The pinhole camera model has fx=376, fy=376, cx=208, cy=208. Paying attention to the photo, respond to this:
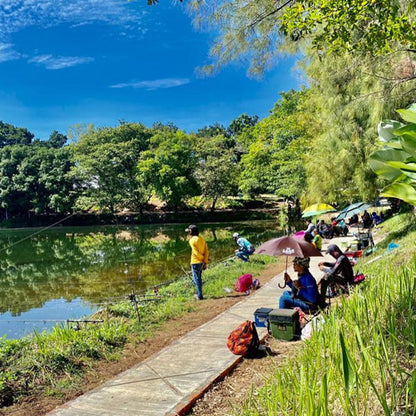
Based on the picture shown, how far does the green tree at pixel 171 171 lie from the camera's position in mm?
34500

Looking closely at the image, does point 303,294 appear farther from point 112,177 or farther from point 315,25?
point 112,177

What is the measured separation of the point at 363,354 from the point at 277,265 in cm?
994

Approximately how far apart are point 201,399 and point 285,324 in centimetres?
158

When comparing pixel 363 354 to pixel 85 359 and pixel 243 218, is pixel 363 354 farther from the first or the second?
pixel 243 218

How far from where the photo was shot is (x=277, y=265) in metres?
11.7

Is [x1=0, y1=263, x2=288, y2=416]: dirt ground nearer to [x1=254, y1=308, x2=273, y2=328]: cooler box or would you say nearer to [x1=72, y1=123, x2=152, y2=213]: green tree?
[x1=254, y1=308, x2=273, y2=328]: cooler box

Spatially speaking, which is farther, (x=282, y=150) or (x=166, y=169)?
(x=166, y=169)

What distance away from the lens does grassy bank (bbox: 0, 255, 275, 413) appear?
422 centimetres

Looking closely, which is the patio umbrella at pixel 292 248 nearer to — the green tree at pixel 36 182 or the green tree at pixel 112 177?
the green tree at pixel 112 177

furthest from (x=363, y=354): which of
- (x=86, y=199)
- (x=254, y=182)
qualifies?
(x=86, y=199)

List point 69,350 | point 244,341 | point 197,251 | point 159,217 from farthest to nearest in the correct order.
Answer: point 159,217, point 197,251, point 69,350, point 244,341

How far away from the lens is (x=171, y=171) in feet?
113

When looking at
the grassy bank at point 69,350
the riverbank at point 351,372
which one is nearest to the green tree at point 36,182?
the grassy bank at point 69,350

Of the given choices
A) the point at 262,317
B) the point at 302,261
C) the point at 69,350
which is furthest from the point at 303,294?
the point at 69,350
